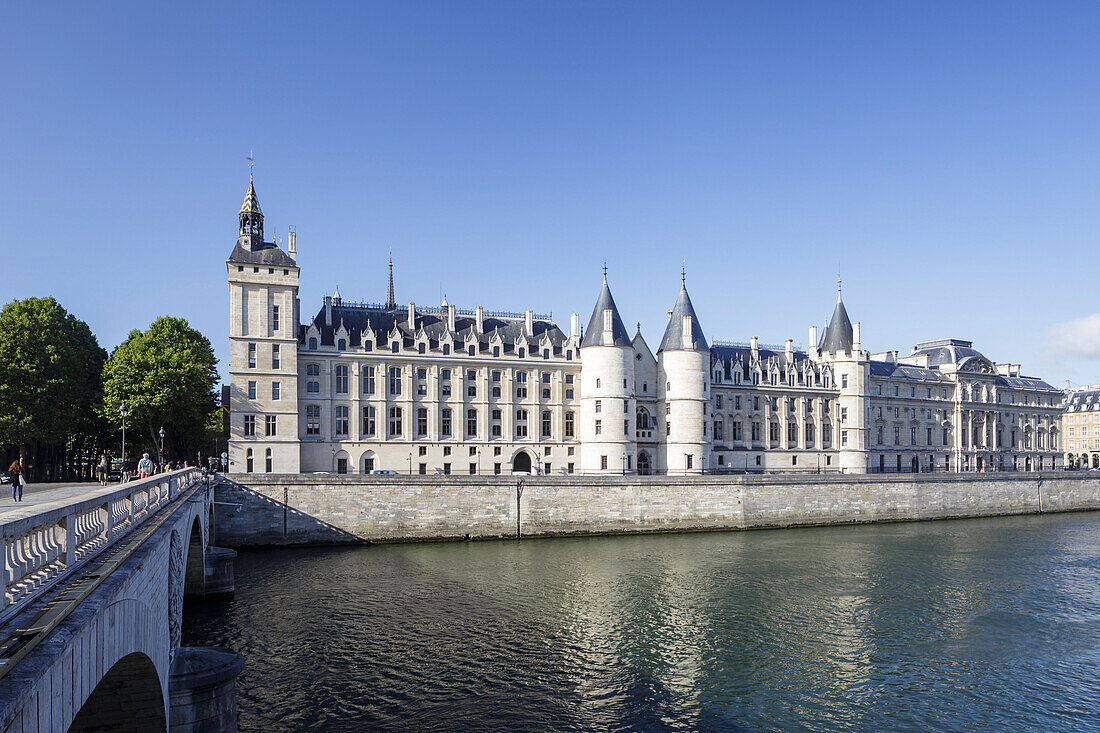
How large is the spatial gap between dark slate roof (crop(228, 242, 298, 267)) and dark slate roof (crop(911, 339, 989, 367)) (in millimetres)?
80591

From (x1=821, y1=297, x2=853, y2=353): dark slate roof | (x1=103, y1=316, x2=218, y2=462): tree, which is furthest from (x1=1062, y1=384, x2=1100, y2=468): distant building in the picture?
(x1=103, y1=316, x2=218, y2=462): tree

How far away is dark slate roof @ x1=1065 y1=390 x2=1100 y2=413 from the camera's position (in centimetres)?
13538

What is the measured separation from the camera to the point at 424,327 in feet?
227

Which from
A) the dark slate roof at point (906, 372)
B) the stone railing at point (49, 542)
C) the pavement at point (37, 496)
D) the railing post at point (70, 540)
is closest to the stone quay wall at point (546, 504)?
the dark slate roof at point (906, 372)

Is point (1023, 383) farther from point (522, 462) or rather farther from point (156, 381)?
point (156, 381)

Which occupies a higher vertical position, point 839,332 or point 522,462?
point 839,332

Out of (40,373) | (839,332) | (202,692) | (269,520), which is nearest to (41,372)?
(40,373)

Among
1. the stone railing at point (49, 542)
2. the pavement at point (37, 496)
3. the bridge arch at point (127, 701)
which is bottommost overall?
the bridge arch at point (127, 701)

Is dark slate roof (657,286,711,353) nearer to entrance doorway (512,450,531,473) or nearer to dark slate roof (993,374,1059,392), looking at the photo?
entrance doorway (512,450,531,473)

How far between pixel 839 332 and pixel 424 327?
156 ft

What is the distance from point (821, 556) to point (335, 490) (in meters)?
32.1

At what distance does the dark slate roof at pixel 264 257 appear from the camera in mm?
61188

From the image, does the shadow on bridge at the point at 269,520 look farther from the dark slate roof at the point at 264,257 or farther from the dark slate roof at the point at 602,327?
the dark slate roof at the point at 602,327

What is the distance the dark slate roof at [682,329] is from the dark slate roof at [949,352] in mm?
43048
